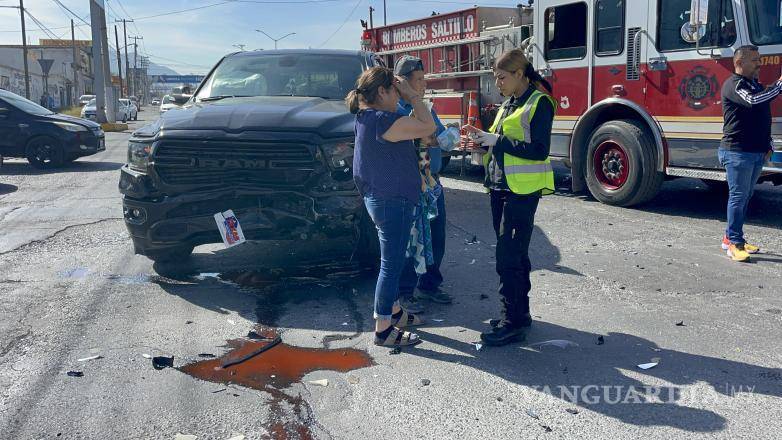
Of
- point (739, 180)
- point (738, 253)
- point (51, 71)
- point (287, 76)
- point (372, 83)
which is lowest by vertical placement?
point (738, 253)

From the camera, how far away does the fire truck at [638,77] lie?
764 cm

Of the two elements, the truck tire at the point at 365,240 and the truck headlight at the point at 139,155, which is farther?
the truck headlight at the point at 139,155

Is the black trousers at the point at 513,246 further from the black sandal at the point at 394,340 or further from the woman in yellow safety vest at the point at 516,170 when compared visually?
the black sandal at the point at 394,340

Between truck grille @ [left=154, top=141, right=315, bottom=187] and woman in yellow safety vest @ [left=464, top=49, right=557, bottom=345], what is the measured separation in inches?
57.7

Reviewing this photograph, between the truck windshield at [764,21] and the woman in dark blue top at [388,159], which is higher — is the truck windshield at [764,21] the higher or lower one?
the higher one

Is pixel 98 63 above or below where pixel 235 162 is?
above

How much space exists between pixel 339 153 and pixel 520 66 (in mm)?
1568

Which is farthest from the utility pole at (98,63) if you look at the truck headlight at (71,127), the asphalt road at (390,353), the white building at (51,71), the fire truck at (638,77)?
the white building at (51,71)

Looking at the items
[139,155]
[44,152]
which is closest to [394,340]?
[139,155]

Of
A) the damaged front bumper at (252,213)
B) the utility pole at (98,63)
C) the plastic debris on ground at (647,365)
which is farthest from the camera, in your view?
the utility pole at (98,63)

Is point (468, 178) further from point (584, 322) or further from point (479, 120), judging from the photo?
point (584, 322)

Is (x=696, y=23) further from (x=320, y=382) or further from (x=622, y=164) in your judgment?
(x=320, y=382)

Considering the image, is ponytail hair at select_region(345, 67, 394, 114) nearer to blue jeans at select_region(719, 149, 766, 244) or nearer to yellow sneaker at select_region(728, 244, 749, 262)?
blue jeans at select_region(719, 149, 766, 244)

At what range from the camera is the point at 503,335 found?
448 centimetres
